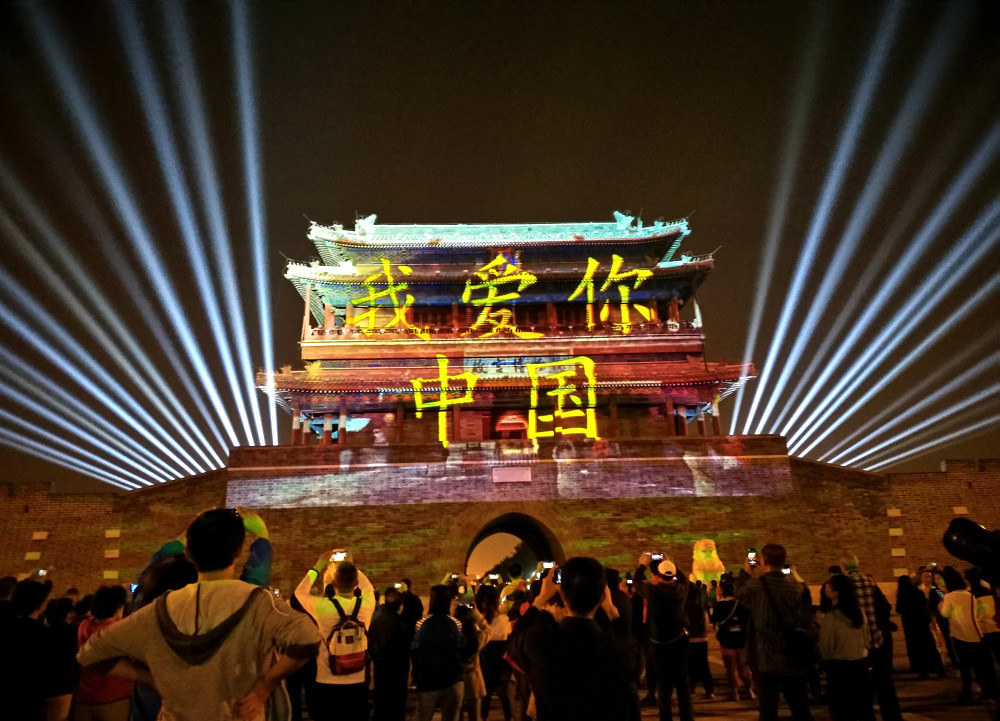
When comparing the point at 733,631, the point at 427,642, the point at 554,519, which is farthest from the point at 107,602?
the point at 554,519

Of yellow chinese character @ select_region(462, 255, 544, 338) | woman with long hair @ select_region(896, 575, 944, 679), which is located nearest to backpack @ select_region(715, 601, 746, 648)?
woman with long hair @ select_region(896, 575, 944, 679)

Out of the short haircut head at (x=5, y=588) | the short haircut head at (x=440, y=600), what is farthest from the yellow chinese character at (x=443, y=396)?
the short haircut head at (x=440, y=600)

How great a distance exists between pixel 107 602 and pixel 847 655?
15.2 feet

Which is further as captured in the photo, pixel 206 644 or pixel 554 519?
pixel 554 519

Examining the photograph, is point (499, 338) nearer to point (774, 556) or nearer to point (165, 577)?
point (774, 556)

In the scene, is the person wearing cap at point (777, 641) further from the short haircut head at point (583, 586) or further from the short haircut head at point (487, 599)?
the short haircut head at point (487, 599)

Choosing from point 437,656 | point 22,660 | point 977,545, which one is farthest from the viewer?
point 437,656

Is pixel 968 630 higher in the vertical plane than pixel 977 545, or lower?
lower

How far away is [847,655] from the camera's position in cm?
418

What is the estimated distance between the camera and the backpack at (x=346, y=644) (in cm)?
387

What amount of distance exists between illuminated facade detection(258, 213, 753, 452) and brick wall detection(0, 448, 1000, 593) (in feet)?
9.53

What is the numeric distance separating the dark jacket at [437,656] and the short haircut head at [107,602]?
1.80 meters

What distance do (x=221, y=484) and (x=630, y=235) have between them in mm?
14631

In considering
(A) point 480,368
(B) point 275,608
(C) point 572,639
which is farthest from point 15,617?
(A) point 480,368
